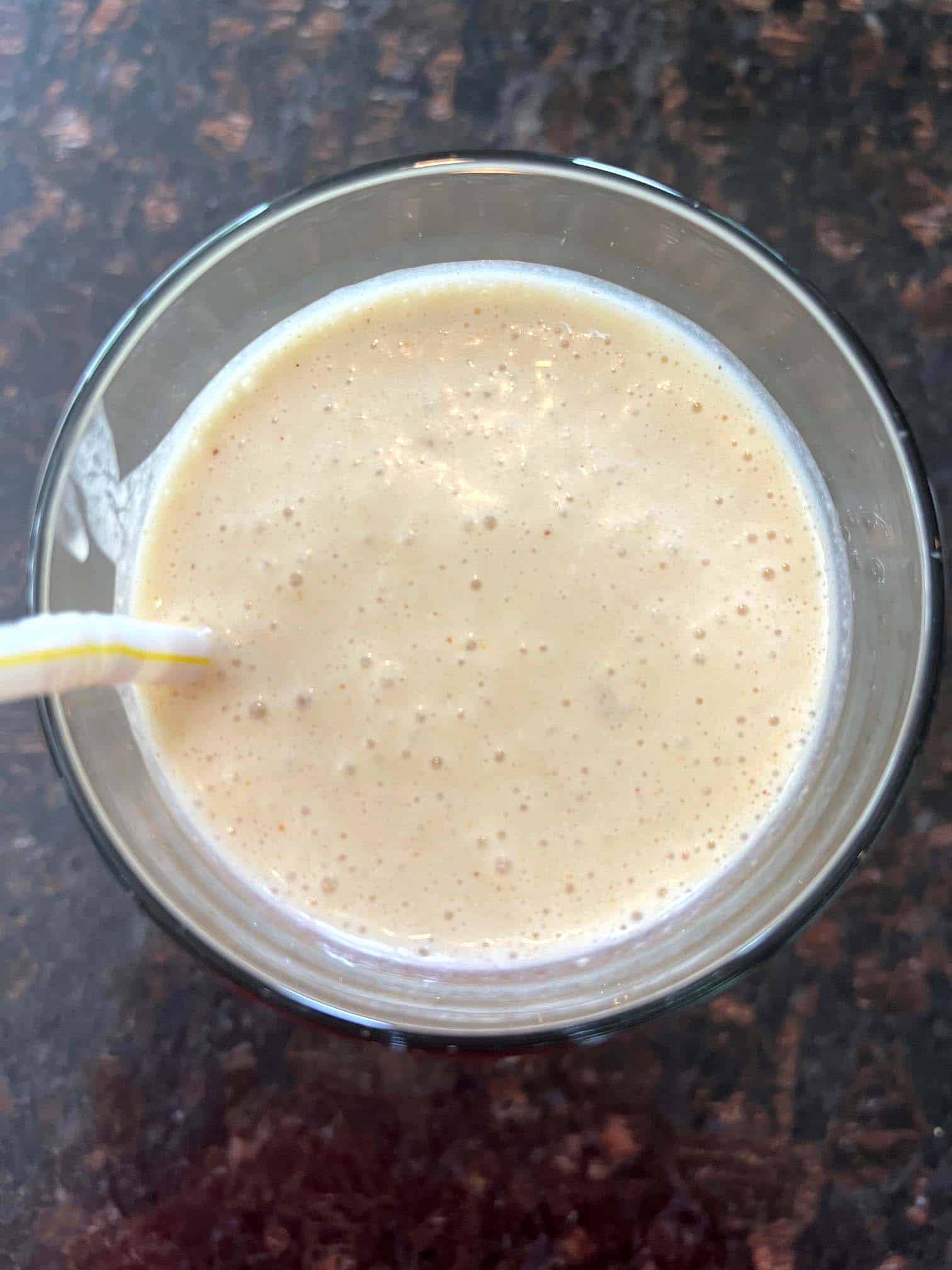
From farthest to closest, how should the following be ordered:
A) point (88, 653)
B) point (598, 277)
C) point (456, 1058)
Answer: point (598, 277), point (456, 1058), point (88, 653)

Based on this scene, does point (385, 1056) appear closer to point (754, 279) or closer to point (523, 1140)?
point (523, 1140)

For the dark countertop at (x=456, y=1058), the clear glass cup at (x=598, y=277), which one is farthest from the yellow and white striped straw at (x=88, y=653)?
the dark countertop at (x=456, y=1058)

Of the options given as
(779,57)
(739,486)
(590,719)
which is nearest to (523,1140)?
(590,719)

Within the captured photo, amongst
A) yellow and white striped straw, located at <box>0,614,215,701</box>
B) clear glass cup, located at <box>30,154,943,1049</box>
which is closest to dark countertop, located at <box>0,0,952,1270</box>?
clear glass cup, located at <box>30,154,943,1049</box>

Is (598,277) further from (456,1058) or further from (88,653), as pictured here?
(456,1058)

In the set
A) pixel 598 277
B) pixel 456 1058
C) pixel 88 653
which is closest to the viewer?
pixel 88 653

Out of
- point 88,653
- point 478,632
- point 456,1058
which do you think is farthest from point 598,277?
point 456,1058
